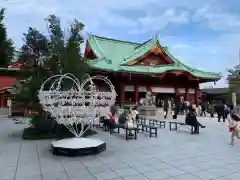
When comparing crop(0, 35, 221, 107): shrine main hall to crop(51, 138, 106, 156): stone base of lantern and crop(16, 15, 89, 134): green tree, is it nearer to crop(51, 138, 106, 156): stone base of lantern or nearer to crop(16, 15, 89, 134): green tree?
crop(16, 15, 89, 134): green tree

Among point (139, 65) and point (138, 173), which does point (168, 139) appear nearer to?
point (138, 173)

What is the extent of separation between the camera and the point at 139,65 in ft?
98.8

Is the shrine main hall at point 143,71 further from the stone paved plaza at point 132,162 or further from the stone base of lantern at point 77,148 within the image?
the stone base of lantern at point 77,148

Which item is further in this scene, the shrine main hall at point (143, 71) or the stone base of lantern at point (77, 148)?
the shrine main hall at point (143, 71)

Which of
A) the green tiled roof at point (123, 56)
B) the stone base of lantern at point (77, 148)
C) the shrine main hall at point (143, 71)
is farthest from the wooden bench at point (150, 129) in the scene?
the green tiled roof at point (123, 56)

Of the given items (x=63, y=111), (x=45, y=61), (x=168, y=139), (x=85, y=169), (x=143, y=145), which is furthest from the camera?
(x=45, y=61)

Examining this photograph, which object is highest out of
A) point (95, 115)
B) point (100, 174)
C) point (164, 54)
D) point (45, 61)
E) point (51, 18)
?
point (164, 54)

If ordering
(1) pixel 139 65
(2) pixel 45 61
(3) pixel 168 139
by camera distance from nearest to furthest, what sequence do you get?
(3) pixel 168 139 < (2) pixel 45 61 < (1) pixel 139 65

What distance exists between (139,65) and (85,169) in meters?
24.2

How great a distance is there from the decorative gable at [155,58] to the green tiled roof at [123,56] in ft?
1.32

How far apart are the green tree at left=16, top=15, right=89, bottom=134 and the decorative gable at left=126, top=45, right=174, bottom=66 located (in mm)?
19048

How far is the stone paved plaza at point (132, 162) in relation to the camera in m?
6.09

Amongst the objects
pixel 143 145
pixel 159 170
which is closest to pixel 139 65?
pixel 143 145

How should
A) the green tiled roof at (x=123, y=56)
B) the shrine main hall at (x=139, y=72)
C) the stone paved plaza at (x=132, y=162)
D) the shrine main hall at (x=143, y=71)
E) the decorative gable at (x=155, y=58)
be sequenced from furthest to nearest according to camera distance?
the decorative gable at (x=155, y=58)
the shrine main hall at (x=143, y=71)
the shrine main hall at (x=139, y=72)
the green tiled roof at (x=123, y=56)
the stone paved plaza at (x=132, y=162)
